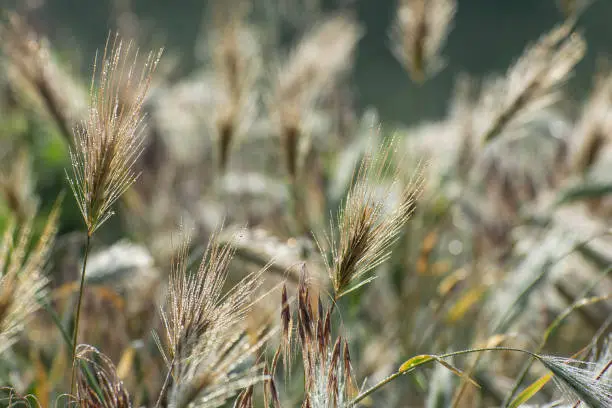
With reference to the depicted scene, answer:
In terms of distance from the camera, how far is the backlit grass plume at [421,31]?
1.08 metres

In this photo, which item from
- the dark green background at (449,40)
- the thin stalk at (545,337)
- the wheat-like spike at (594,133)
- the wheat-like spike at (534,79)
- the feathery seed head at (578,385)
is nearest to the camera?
the feathery seed head at (578,385)

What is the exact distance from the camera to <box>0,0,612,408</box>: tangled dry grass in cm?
49

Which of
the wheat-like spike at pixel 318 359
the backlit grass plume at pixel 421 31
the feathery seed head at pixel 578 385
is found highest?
the backlit grass plume at pixel 421 31

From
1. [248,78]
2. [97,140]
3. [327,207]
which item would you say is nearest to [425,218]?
[327,207]

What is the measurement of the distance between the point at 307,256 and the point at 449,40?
145 inches

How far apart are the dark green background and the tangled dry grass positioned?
7.33 feet

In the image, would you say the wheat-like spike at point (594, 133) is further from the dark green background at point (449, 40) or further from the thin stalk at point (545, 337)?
the dark green background at point (449, 40)

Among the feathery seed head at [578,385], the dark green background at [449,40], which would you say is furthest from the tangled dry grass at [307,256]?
the dark green background at [449,40]

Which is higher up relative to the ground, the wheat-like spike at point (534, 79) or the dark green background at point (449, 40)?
the dark green background at point (449, 40)

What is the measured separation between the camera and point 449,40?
4.27 m

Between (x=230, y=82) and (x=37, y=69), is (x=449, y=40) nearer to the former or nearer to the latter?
(x=230, y=82)

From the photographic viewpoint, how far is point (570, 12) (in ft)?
3.50

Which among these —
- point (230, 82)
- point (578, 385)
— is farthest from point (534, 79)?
point (578, 385)

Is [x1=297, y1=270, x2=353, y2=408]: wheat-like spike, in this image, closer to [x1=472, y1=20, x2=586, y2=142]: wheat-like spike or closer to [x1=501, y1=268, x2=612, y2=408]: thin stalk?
[x1=501, y1=268, x2=612, y2=408]: thin stalk
